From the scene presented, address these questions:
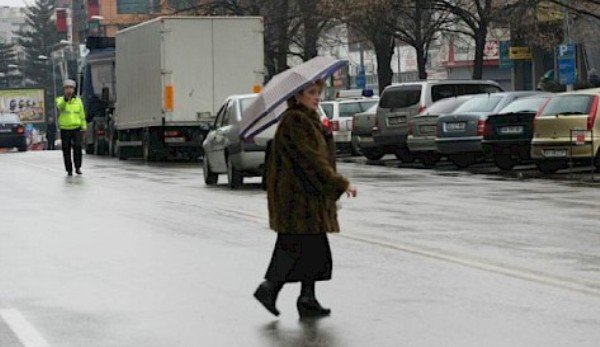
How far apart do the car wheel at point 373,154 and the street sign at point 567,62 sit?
4774 mm

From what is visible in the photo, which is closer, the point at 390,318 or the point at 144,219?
the point at 390,318

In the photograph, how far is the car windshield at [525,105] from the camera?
29125mm

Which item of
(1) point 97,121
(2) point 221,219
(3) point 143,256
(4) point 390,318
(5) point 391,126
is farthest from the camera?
(1) point 97,121

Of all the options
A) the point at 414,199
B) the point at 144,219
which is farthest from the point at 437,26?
the point at 144,219

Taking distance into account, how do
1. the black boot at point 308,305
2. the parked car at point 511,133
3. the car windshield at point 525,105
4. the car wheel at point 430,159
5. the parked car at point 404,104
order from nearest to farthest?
the black boot at point 308,305
the parked car at point 511,133
the car windshield at point 525,105
the car wheel at point 430,159
the parked car at point 404,104

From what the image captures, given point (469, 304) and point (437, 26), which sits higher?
point (437, 26)

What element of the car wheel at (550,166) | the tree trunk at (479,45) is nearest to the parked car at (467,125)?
the car wheel at (550,166)

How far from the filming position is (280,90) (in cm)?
1005

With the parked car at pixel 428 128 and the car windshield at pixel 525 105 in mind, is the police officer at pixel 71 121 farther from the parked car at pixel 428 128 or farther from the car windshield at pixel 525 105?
the car windshield at pixel 525 105

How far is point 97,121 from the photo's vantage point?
48.4m

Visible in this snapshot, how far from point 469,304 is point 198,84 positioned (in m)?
26.3

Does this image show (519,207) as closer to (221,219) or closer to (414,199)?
(414,199)

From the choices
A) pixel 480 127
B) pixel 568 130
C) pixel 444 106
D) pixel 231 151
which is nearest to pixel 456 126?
pixel 480 127

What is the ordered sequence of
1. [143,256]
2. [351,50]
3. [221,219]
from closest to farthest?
[143,256], [221,219], [351,50]
